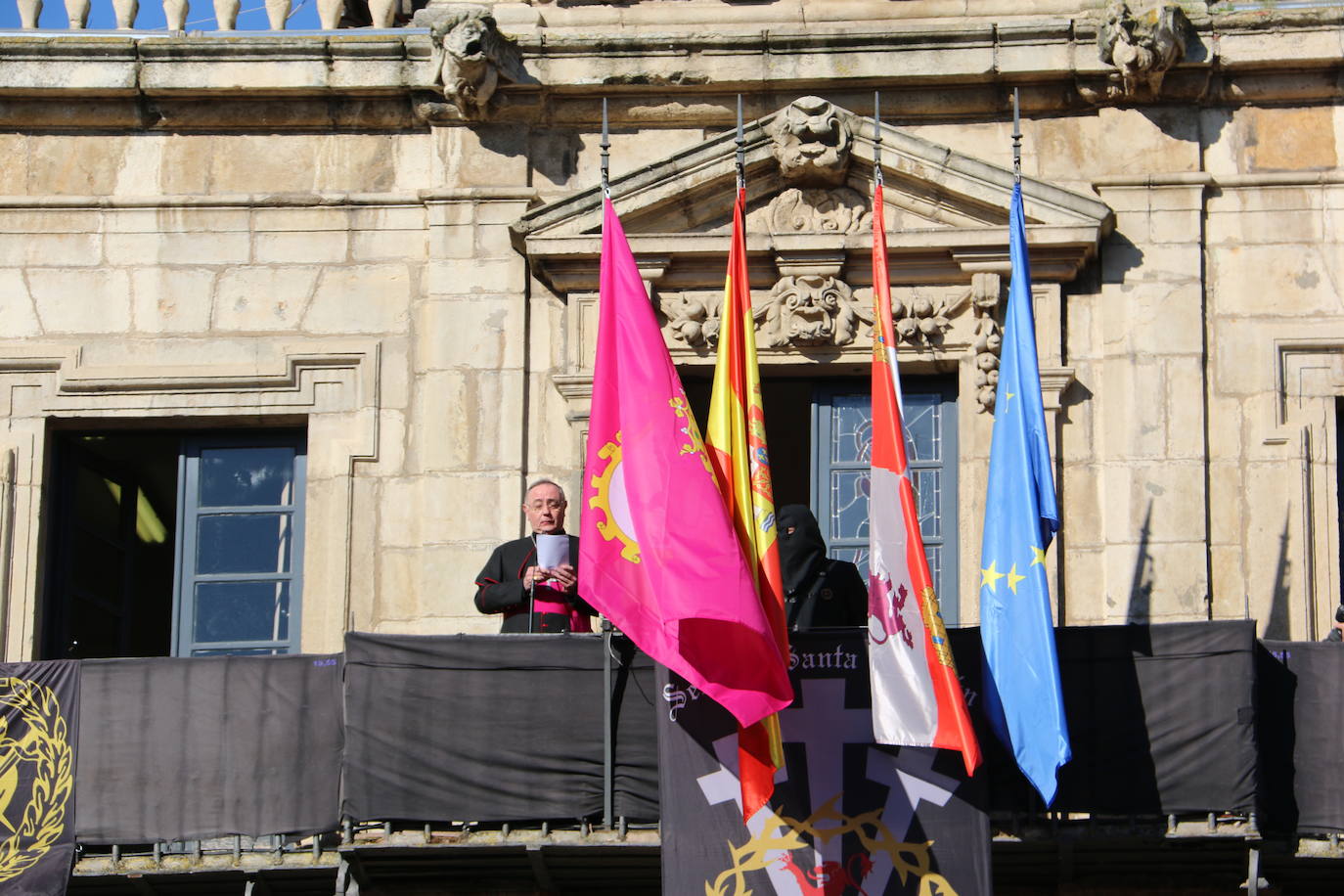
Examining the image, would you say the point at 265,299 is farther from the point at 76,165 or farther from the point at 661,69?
the point at 661,69

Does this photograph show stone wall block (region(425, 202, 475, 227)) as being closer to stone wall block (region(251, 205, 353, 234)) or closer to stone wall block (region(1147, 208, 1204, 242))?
stone wall block (region(251, 205, 353, 234))

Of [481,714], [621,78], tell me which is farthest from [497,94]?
[481,714]

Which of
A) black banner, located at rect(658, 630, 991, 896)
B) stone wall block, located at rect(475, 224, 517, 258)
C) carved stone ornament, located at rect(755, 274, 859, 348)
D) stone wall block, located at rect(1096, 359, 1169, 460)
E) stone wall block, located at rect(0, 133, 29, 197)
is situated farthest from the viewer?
stone wall block, located at rect(0, 133, 29, 197)

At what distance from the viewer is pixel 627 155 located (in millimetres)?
15523

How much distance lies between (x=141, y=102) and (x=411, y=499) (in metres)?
2.51

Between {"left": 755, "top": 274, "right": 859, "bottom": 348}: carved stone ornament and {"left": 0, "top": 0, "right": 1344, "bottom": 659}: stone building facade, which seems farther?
{"left": 755, "top": 274, "right": 859, "bottom": 348}: carved stone ornament

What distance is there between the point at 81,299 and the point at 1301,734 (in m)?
6.30

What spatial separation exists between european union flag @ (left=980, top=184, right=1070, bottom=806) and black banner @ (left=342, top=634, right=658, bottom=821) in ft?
4.98

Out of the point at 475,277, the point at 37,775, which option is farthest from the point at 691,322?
the point at 37,775

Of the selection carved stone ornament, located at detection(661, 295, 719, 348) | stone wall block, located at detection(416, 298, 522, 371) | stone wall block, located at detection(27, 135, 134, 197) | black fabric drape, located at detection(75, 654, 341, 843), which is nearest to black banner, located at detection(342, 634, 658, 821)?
black fabric drape, located at detection(75, 654, 341, 843)

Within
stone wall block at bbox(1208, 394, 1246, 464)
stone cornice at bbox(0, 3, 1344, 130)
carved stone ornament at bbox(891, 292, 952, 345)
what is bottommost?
stone wall block at bbox(1208, 394, 1246, 464)

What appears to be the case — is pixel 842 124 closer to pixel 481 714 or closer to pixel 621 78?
pixel 621 78

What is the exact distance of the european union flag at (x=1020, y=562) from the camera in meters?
12.9

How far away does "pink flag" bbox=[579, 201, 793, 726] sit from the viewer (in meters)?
12.9
